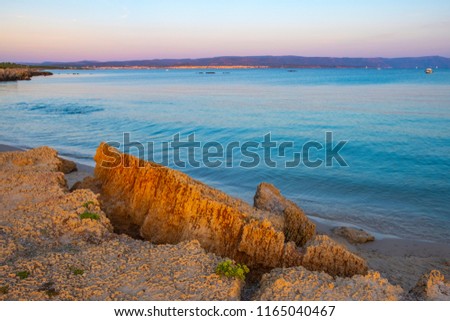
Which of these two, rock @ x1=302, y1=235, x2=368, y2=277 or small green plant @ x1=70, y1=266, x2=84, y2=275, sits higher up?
small green plant @ x1=70, y1=266, x2=84, y2=275

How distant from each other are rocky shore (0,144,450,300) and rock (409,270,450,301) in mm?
16

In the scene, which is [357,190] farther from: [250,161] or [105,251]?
[105,251]

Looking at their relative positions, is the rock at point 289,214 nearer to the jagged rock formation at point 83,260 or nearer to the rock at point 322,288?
the rock at point 322,288

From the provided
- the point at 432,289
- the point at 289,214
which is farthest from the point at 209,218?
the point at 432,289

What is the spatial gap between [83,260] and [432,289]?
4.74 meters

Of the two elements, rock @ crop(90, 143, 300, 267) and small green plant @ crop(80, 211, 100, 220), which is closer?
rock @ crop(90, 143, 300, 267)

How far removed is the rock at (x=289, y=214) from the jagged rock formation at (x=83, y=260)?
7.66ft

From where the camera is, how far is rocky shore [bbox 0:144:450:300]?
5117mm

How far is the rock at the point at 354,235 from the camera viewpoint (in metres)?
10.1

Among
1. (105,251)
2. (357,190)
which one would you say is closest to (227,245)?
(105,251)

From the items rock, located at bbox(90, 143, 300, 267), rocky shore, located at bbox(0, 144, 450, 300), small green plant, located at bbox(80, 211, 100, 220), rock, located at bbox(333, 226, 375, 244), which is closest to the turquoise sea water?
rock, located at bbox(333, 226, 375, 244)

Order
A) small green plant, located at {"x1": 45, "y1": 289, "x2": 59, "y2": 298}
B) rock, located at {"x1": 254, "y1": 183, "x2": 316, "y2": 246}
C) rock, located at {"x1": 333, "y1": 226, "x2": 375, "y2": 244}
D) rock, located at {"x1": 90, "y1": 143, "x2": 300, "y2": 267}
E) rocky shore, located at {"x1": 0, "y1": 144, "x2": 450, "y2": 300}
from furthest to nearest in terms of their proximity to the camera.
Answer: rock, located at {"x1": 333, "y1": 226, "x2": 375, "y2": 244}
rock, located at {"x1": 254, "y1": 183, "x2": 316, "y2": 246}
rock, located at {"x1": 90, "y1": 143, "x2": 300, "y2": 267}
rocky shore, located at {"x1": 0, "y1": 144, "x2": 450, "y2": 300}
small green plant, located at {"x1": 45, "y1": 289, "x2": 59, "y2": 298}

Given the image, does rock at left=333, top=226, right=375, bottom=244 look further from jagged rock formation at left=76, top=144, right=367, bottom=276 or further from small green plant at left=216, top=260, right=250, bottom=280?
small green plant at left=216, top=260, right=250, bottom=280

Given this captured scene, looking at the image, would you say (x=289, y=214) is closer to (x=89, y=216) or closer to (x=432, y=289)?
(x=432, y=289)
